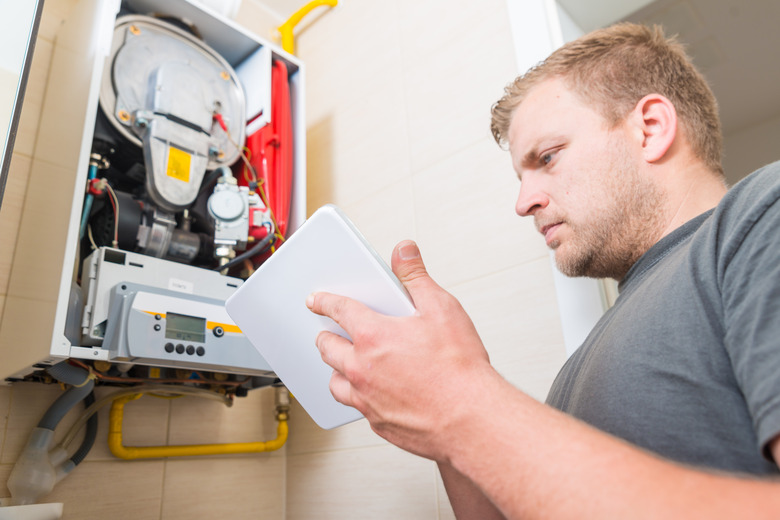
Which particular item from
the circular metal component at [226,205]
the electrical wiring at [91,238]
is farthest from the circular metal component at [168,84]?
the electrical wiring at [91,238]

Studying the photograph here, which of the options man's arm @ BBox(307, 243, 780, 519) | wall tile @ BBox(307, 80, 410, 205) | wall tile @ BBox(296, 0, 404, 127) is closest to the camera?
man's arm @ BBox(307, 243, 780, 519)

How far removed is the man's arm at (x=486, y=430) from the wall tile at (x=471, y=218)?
0.71 m

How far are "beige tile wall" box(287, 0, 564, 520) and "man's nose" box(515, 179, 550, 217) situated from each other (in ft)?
0.95

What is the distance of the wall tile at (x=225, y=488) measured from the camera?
1.44 metres

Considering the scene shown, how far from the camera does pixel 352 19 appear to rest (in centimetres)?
198

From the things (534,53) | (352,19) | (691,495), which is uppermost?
(352,19)

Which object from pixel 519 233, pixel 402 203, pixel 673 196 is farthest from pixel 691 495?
pixel 402 203

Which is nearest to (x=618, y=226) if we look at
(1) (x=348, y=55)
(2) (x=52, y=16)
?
(1) (x=348, y=55)

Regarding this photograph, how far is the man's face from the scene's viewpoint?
0.81 m

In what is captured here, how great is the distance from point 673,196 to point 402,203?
88 centimetres

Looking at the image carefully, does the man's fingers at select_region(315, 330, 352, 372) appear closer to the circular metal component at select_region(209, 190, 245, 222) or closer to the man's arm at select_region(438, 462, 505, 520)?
the man's arm at select_region(438, 462, 505, 520)

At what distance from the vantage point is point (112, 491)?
1.33 metres

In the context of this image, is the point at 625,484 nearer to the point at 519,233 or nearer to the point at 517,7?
the point at 519,233

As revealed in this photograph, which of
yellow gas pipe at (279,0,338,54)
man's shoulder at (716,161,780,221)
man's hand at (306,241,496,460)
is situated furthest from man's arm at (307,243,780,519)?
yellow gas pipe at (279,0,338,54)
